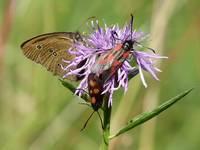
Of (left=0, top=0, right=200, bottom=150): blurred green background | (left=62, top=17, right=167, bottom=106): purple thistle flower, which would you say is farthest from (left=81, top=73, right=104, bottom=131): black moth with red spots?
(left=0, top=0, right=200, bottom=150): blurred green background

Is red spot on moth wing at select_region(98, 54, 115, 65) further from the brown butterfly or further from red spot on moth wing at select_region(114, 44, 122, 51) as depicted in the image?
the brown butterfly

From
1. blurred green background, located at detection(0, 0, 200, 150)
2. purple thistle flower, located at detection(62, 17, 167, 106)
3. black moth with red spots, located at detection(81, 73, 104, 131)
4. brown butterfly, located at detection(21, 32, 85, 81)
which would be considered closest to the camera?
black moth with red spots, located at detection(81, 73, 104, 131)

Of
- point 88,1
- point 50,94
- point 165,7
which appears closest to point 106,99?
point 165,7

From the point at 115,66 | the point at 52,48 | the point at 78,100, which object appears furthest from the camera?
the point at 78,100

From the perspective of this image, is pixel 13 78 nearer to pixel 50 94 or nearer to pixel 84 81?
pixel 50 94

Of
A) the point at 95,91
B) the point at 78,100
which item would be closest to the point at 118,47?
the point at 95,91

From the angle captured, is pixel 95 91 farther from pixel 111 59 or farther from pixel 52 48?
pixel 52 48
